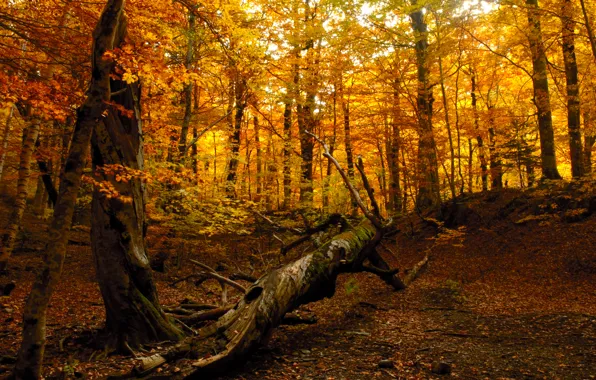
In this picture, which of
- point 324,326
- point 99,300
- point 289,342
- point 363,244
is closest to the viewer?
point 289,342

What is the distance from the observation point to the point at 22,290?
30.7 ft

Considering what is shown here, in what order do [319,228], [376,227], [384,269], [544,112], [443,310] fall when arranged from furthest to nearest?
[544,112] → [384,269] → [319,228] → [376,227] → [443,310]

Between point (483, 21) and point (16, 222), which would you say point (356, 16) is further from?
point (16, 222)

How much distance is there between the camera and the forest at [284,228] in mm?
4520

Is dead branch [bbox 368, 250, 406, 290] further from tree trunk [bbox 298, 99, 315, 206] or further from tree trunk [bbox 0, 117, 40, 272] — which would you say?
tree trunk [bbox 298, 99, 315, 206]

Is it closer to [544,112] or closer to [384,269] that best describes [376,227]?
[384,269]

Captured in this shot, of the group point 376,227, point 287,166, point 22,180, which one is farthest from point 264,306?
point 287,166

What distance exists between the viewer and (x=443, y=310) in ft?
25.2

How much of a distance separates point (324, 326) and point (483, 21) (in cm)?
1135

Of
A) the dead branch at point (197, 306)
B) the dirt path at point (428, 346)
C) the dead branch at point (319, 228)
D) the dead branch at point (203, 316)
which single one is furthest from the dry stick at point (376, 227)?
the dead branch at point (197, 306)

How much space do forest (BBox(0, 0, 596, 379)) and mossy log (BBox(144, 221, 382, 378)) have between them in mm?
30

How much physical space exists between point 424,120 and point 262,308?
10.6 metres

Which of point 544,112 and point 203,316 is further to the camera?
point 544,112

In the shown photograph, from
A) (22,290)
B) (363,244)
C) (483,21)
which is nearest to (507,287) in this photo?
(363,244)
